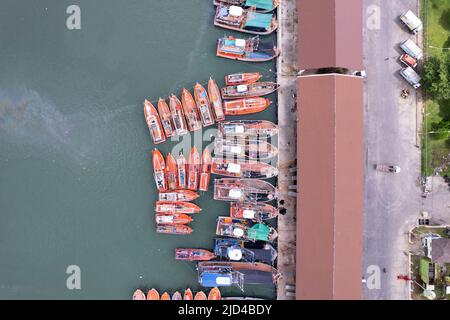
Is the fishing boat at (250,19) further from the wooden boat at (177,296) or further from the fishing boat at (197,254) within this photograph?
the wooden boat at (177,296)

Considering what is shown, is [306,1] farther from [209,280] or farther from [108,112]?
[209,280]

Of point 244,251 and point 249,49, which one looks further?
point 249,49

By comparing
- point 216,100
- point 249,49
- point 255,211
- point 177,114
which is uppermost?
point 249,49

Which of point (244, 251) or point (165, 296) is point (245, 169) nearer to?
point (244, 251)

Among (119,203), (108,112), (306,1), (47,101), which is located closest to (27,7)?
(47,101)

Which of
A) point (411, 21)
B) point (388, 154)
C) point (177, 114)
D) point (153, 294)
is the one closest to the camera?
point (411, 21)

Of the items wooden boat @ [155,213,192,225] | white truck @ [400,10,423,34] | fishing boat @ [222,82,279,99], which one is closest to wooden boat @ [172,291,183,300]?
wooden boat @ [155,213,192,225]

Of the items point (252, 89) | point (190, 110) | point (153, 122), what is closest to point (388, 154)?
point (252, 89)
